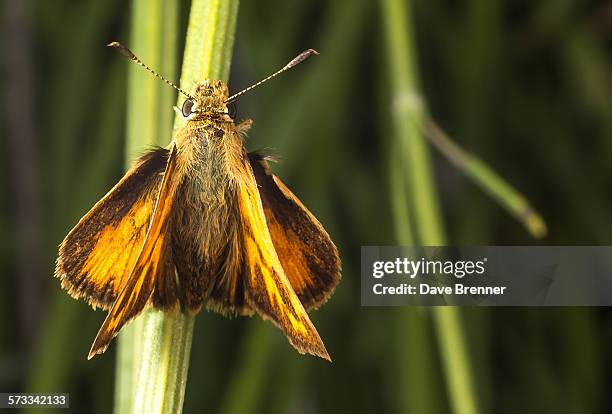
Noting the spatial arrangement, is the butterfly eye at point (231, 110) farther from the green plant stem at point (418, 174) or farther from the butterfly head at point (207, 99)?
the green plant stem at point (418, 174)

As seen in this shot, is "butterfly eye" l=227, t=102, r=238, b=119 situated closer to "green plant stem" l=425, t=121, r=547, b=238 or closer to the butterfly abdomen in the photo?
the butterfly abdomen

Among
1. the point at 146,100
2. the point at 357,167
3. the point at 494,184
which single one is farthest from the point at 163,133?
the point at 357,167

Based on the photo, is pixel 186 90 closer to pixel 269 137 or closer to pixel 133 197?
pixel 133 197

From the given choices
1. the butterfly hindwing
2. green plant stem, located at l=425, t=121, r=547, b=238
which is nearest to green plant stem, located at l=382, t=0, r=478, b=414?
green plant stem, located at l=425, t=121, r=547, b=238

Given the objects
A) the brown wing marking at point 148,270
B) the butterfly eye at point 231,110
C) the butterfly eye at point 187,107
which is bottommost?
the brown wing marking at point 148,270

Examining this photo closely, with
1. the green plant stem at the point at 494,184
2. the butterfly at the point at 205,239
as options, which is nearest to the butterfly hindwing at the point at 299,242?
the butterfly at the point at 205,239

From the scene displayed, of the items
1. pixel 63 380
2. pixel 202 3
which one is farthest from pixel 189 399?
pixel 202 3

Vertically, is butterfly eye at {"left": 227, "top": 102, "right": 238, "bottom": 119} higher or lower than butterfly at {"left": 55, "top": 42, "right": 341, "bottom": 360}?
higher

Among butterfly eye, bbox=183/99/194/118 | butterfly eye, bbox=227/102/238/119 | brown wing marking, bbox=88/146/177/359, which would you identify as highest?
butterfly eye, bbox=227/102/238/119

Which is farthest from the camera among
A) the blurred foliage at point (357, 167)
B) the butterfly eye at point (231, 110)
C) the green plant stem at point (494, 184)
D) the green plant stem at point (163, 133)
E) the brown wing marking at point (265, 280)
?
the blurred foliage at point (357, 167)
